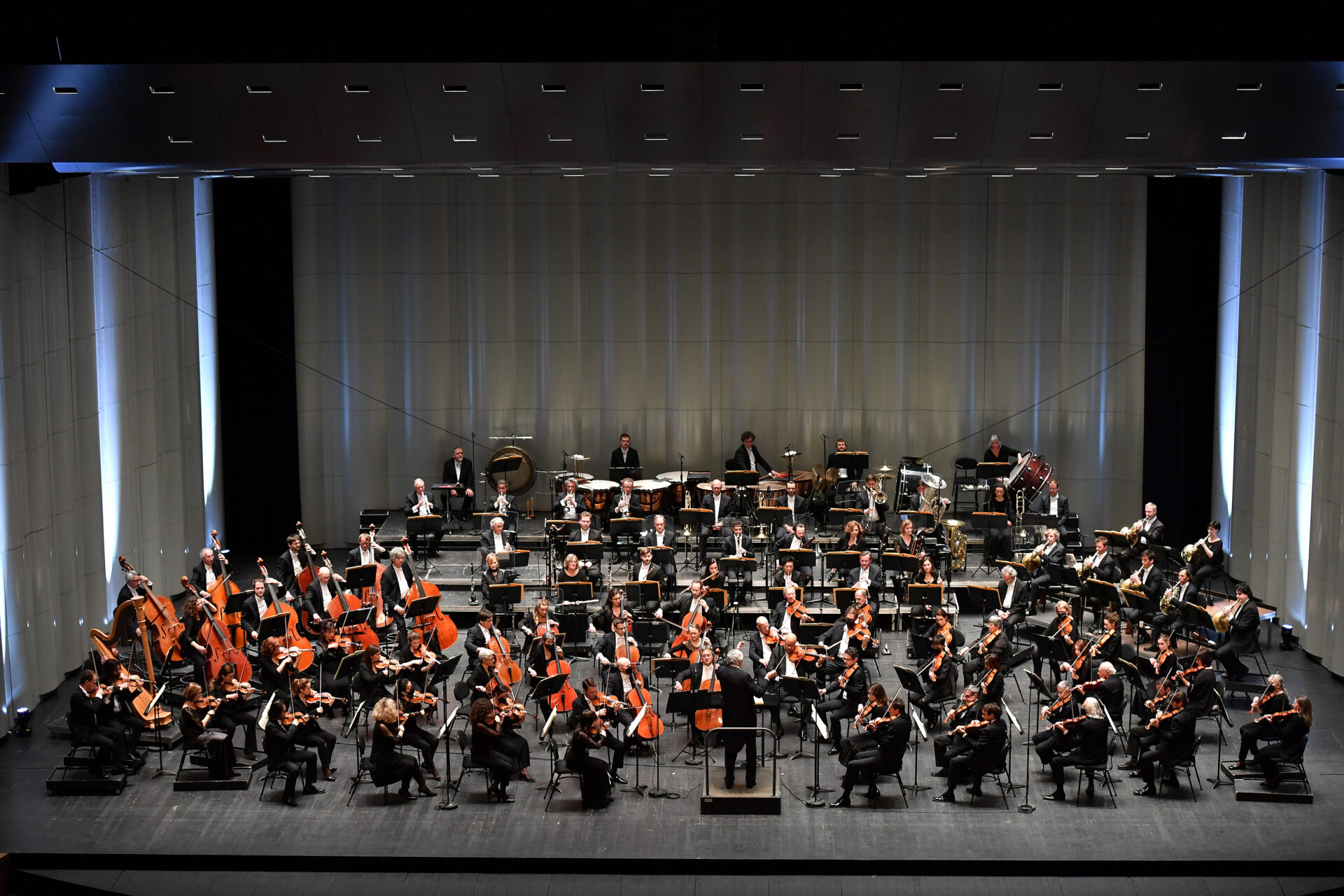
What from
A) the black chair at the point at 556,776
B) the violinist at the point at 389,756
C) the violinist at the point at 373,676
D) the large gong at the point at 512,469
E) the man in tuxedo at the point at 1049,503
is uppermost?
the large gong at the point at 512,469

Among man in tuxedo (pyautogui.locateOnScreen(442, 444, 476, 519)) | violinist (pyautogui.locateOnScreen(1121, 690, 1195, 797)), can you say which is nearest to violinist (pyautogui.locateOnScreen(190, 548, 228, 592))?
man in tuxedo (pyautogui.locateOnScreen(442, 444, 476, 519))

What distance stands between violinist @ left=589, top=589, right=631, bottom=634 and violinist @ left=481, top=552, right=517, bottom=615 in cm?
131

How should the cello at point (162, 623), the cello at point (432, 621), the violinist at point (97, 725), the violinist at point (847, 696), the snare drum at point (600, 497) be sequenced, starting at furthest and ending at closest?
the snare drum at point (600, 497) → the cello at point (432, 621) → the cello at point (162, 623) → the violinist at point (847, 696) → the violinist at point (97, 725)

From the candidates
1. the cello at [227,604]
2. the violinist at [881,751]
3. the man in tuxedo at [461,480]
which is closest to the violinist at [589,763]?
the violinist at [881,751]

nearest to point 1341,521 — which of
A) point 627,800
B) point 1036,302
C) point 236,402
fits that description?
point 1036,302

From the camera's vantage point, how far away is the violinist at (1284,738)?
13.9m

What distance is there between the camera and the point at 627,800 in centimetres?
1437

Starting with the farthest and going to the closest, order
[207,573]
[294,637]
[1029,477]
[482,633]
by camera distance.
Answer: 1. [1029,477]
2. [207,573]
3. [294,637]
4. [482,633]

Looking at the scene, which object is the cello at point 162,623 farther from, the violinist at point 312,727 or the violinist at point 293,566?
the violinist at point 312,727

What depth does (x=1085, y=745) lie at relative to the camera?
14.0 meters

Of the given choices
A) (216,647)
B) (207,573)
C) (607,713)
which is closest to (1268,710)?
(607,713)

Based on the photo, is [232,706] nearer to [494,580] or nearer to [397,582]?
[397,582]

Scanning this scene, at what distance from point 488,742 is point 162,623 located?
14.2 feet

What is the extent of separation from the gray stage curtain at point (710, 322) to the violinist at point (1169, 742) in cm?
896
